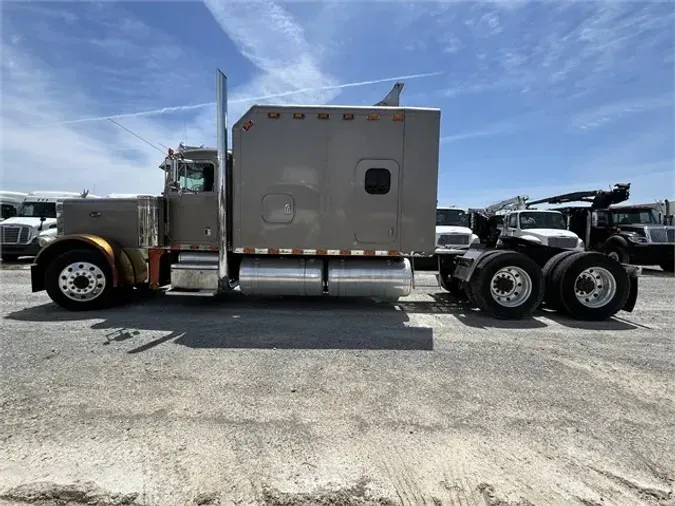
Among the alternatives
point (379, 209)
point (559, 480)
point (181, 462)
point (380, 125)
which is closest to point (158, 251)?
point (379, 209)

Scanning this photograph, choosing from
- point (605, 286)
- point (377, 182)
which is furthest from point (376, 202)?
point (605, 286)

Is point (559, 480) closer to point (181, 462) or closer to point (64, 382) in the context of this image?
point (181, 462)

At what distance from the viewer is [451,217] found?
12.0 meters

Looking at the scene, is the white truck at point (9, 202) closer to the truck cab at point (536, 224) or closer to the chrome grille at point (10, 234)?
the chrome grille at point (10, 234)

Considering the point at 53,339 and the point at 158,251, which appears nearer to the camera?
the point at 53,339

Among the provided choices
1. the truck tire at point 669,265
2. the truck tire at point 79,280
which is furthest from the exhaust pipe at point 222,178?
the truck tire at point 669,265

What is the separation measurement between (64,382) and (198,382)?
131 cm

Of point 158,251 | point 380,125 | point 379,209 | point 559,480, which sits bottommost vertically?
point 559,480

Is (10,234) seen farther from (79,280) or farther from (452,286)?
(452,286)

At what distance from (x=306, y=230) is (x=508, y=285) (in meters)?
3.71

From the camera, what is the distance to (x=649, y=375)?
435cm

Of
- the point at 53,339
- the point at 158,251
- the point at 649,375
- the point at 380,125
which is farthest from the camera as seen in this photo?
the point at 158,251

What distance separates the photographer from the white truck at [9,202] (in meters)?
19.0

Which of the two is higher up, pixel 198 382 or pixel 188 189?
pixel 188 189
